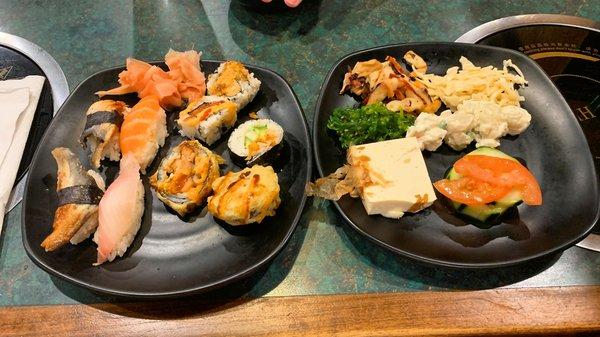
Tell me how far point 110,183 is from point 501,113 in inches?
65.9

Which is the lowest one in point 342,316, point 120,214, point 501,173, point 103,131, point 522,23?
point 342,316

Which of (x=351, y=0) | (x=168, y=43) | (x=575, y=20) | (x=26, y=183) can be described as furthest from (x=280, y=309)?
(x=575, y=20)

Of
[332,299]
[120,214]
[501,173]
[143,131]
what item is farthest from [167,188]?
[501,173]

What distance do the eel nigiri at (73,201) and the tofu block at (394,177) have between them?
3.36 ft

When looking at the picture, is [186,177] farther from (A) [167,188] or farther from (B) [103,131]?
(B) [103,131]

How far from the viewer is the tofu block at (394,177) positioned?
1.64m

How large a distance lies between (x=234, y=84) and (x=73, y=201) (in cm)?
80

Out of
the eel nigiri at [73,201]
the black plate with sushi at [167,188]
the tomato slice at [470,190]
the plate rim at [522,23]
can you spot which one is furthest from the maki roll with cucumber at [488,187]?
the eel nigiri at [73,201]

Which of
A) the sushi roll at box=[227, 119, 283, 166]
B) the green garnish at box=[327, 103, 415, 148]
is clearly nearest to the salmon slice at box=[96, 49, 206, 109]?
the sushi roll at box=[227, 119, 283, 166]

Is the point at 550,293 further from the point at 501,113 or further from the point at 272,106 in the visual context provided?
the point at 272,106

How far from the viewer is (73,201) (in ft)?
5.48

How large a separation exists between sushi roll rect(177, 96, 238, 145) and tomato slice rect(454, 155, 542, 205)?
38.1 inches

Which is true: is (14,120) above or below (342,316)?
above

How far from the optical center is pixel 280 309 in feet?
5.18
